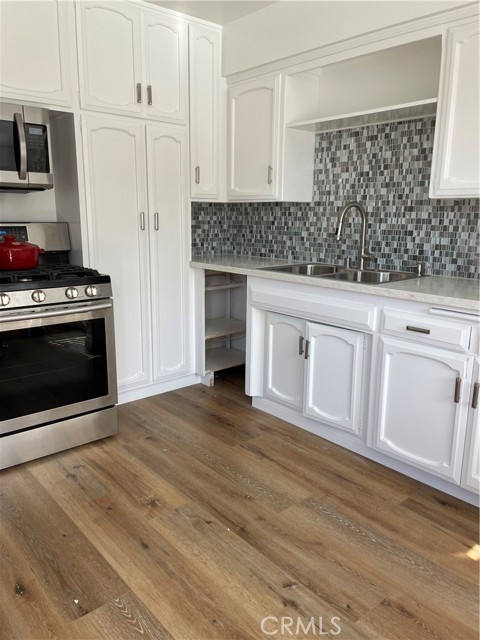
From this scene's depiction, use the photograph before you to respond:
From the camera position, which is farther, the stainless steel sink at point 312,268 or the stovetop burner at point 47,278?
the stainless steel sink at point 312,268

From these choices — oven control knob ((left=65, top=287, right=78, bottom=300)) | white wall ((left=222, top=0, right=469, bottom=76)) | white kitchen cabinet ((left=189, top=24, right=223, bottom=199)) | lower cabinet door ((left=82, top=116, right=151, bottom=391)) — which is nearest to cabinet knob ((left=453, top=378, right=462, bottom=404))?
white wall ((left=222, top=0, right=469, bottom=76))

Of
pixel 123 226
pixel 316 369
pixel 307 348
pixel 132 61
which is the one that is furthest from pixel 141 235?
pixel 316 369

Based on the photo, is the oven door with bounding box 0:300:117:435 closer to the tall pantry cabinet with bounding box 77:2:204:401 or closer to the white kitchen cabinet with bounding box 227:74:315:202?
the tall pantry cabinet with bounding box 77:2:204:401

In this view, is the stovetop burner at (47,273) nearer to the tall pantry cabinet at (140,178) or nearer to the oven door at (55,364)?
the oven door at (55,364)

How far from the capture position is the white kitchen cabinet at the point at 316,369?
2465 millimetres

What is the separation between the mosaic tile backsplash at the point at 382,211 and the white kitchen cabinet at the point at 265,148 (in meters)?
0.14

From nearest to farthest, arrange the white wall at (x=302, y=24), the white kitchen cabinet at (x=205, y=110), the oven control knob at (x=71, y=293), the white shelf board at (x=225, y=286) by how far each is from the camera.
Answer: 1. the white wall at (x=302, y=24)
2. the oven control knob at (x=71, y=293)
3. the white kitchen cabinet at (x=205, y=110)
4. the white shelf board at (x=225, y=286)

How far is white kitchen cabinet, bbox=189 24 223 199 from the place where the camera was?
10.2ft

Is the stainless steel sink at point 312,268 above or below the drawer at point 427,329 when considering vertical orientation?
above

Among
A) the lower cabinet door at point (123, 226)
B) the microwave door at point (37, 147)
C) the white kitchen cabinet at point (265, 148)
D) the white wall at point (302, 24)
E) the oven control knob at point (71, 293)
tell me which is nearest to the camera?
the white wall at point (302, 24)

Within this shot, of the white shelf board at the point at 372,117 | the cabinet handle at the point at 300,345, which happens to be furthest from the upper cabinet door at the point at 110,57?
the cabinet handle at the point at 300,345

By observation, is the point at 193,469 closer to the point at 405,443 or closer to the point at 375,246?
the point at 405,443

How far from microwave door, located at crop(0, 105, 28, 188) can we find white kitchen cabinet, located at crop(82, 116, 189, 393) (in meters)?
0.36

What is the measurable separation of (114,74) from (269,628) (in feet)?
9.04
